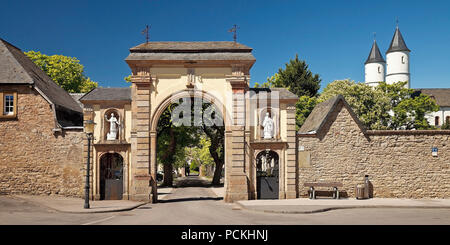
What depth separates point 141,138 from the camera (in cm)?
2169

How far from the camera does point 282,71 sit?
2280 inches

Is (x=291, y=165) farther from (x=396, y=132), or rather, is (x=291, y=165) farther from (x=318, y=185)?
(x=396, y=132)

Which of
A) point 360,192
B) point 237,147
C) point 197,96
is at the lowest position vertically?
point 360,192

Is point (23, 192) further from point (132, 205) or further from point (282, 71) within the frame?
point (282, 71)

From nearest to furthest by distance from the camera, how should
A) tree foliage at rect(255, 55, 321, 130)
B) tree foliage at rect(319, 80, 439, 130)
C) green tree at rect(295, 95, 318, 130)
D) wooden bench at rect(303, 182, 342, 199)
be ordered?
1. wooden bench at rect(303, 182, 342, 199)
2. tree foliage at rect(319, 80, 439, 130)
3. green tree at rect(295, 95, 318, 130)
4. tree foliage at rect(255, 55, 321, 130)

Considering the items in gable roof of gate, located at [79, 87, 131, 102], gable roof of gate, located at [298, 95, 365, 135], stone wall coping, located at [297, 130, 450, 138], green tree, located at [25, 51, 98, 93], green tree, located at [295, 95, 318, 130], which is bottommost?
stone wall coping, located at [297, 130, 450, 138]

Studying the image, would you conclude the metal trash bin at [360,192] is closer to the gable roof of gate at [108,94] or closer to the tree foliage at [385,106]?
the gable roof of gate at [108,94]

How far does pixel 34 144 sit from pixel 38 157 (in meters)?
0.79

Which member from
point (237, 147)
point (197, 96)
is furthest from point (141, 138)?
point (237, 147)

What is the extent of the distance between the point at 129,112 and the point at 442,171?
17.9 meters

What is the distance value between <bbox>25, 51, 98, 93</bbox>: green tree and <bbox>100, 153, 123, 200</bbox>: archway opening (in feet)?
92.7

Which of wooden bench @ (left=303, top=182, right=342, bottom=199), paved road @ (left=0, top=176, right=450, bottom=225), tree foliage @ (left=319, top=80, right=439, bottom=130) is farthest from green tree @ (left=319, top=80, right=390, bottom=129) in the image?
paved road @ (left=0, top=176, right=450, bottom=225)

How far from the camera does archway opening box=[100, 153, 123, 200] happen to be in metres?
22.0

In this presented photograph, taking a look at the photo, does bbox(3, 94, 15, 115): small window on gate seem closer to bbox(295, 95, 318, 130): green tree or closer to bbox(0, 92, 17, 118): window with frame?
bbox(0, 92, 17, 118): window with frame
